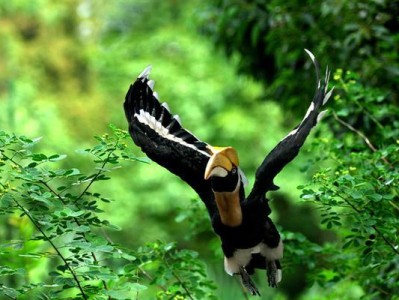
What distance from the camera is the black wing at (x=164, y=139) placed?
7.20 feet

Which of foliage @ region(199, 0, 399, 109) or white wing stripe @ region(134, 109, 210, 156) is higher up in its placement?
foliage @ region(199, 0, 399, 109)

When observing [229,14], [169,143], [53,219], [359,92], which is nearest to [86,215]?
[53,219]

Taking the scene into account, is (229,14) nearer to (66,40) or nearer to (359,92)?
(359,92)

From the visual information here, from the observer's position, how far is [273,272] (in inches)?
87.0

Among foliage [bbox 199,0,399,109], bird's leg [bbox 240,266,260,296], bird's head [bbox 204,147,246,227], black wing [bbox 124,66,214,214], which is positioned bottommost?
bird's leg [bbox 240,266,260,296]

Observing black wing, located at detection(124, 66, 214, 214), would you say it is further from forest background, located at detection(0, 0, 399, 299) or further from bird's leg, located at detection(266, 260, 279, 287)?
bird's leg, located at detection(266, 260, 279, 287)

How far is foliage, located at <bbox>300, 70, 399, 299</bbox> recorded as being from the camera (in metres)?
2.26

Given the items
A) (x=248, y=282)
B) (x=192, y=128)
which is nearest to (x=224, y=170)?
(x=248, y=282)

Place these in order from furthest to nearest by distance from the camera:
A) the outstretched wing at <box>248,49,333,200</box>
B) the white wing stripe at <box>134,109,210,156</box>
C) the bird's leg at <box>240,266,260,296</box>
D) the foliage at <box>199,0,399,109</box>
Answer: the foliage at <box>199,0,399,109</box> → the white wing stripe at <box>134,109,210,156</box> → the bird's leg at <box>240,266,260,296</box> → the outstretched wing at <box>248,49,333,200</box>

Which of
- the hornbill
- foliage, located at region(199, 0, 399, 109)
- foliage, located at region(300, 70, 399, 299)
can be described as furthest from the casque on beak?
foliage, located at region(199, 0, 399, 109)

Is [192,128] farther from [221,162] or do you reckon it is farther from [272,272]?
[221,162]

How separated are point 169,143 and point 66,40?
27.0 ft

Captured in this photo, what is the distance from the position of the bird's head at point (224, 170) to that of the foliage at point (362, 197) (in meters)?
0.31

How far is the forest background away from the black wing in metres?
0.09
